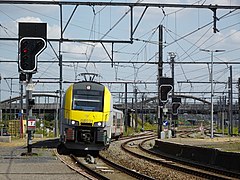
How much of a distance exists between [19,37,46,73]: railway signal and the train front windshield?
398 centimetres

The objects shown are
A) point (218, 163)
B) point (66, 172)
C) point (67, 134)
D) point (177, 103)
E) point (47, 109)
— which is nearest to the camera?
point (66, 172)

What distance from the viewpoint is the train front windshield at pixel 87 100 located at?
79.8 ft

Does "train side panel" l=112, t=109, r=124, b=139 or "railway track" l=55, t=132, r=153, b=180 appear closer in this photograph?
"railway track" l=55, t=132, r=153, b=180

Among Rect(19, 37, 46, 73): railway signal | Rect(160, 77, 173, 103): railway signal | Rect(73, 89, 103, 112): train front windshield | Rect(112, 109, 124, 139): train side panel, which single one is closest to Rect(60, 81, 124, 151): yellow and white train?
Rect(73, 89, 103, 112): train front windshield

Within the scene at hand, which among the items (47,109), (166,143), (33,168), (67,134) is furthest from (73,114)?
(47,109)

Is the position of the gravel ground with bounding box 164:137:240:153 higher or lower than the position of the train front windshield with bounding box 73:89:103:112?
lower

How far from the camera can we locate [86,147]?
24031 millimetres

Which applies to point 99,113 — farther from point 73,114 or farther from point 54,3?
point 54,3

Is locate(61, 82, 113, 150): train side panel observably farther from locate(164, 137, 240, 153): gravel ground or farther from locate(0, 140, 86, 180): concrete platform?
locate(164, 137, 240, 153): gravel ground

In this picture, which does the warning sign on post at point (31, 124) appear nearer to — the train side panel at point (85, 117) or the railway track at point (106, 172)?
the railway track at point (106, 172)

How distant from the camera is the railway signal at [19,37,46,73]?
2080 centimetres

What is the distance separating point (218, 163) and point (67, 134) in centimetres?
710

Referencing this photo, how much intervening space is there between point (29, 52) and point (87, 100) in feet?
15.3

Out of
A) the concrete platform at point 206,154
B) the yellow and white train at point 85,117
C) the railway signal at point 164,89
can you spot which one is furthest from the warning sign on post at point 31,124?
the railway signal at point 164,89
